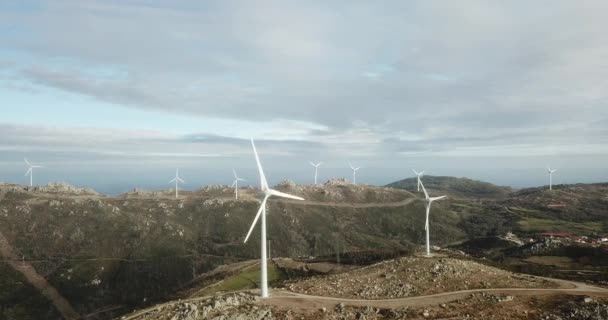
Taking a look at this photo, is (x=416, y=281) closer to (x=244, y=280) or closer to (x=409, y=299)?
(x=409, y=299)

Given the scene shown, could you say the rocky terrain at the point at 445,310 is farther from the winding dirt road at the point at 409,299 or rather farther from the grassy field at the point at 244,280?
the grassy field at the point at 244,280

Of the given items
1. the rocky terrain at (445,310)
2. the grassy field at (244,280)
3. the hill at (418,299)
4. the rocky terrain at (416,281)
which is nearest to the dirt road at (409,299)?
the hill at (418,299)

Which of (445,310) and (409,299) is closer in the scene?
(445,310)

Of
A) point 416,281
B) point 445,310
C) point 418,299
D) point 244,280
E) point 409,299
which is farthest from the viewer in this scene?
point 244,280

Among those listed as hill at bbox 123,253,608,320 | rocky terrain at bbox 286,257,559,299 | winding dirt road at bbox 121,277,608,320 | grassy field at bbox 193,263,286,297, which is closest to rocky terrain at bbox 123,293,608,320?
hill at bbox 123,253,608,320

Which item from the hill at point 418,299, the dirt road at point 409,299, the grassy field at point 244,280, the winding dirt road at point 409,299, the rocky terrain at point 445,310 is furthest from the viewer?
the grassy field at point 244,280

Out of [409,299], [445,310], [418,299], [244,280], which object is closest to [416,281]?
[409,299]

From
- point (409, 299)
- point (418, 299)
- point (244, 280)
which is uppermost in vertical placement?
point (418, 299)

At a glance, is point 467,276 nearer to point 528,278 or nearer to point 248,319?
point 528,278

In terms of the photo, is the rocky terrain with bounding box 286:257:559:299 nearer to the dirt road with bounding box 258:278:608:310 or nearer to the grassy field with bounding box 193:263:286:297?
the dirt road with bounding box 258:278:608:310
